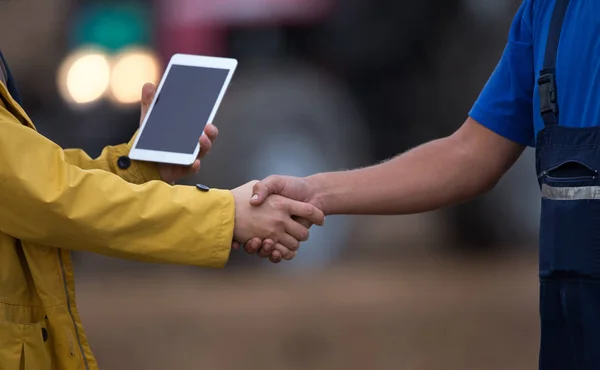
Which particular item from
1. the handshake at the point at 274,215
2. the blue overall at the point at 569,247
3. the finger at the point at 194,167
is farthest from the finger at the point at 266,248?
the blue overall at the point at 569,247

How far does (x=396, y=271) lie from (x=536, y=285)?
4.19ft

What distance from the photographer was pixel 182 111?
407 centimetres

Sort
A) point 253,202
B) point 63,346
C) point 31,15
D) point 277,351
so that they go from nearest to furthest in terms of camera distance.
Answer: point 63,346
point 253,202
point 277,351
point 31,15

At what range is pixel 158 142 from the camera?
13.4 ft

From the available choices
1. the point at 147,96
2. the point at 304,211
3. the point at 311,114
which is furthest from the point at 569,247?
the point at 311,114

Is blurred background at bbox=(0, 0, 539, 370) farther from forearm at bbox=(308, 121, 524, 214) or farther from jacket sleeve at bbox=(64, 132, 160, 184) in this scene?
jacket sleeve at bbox=(64, 132, 160, 184)

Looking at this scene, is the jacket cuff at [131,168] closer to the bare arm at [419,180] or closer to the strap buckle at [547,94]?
the bare arm at [419,180]

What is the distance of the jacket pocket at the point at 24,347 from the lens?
330 centimetres

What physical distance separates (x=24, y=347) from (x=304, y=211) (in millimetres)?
1252

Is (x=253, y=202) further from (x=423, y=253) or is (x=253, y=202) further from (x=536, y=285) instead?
(x=423, y=253)

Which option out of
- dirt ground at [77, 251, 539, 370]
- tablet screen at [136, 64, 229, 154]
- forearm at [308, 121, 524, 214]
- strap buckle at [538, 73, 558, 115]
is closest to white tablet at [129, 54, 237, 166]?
tablet screen at [136, 64, 229, 154]

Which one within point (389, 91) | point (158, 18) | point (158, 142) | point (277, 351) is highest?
point (158, 18)

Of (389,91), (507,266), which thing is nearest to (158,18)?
(389,91)

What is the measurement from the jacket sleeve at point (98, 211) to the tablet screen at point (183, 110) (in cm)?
44
